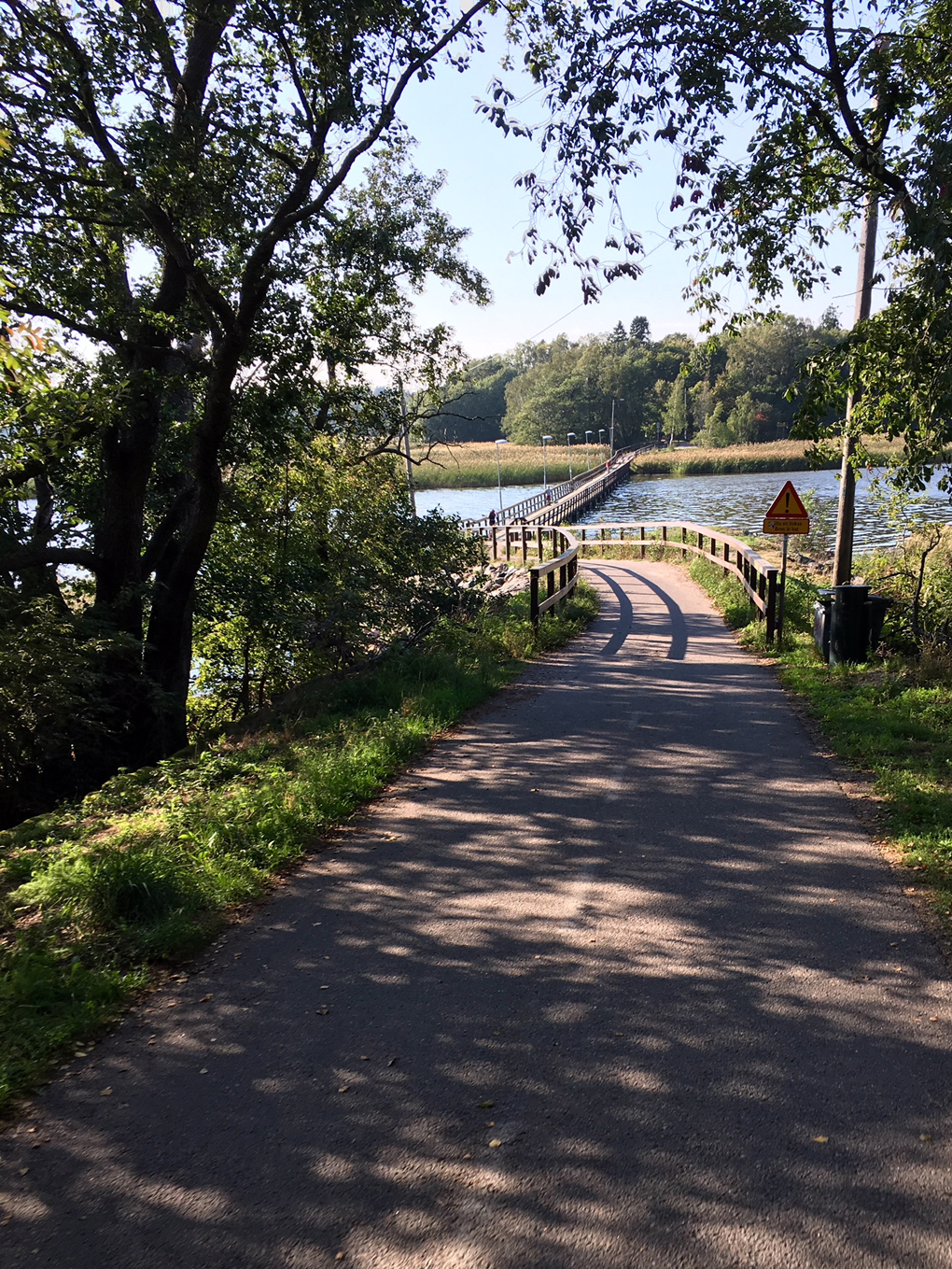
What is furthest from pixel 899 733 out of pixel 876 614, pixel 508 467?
pixel 508 467

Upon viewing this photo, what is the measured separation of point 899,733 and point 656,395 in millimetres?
133086

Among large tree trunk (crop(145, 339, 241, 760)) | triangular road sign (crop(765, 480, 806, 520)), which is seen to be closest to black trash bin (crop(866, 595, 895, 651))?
triangular road sign (crop(765, 480, 806, 520))

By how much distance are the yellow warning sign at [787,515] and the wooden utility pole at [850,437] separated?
571 millimetres

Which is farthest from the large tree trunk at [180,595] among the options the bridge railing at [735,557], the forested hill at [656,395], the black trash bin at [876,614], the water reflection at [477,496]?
the forested hill at [656,395]

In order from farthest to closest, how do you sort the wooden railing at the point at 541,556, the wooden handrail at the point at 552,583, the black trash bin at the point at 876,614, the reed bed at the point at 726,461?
the reed bed at the point at 726,461
the wooden railing at the point at 541,556
the wooden handrail at the point at 552,583
the black trash bin at the point at 876,614

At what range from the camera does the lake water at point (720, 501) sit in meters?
35.4

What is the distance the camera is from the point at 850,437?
11.3 m

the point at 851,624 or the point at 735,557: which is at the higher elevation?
the point at 735,557

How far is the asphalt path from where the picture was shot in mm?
2768

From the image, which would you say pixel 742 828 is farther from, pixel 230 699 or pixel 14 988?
pixel 230 699

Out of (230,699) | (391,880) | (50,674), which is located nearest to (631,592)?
(230,699)

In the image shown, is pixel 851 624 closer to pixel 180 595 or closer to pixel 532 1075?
pixel 180 595

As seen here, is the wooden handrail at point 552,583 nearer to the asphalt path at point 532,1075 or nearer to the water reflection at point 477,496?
the asphalt path at point 532,1075

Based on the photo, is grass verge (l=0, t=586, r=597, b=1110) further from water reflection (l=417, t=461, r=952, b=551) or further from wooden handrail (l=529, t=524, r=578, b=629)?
water reflection (l=417, t=461, r=952, b=551)
